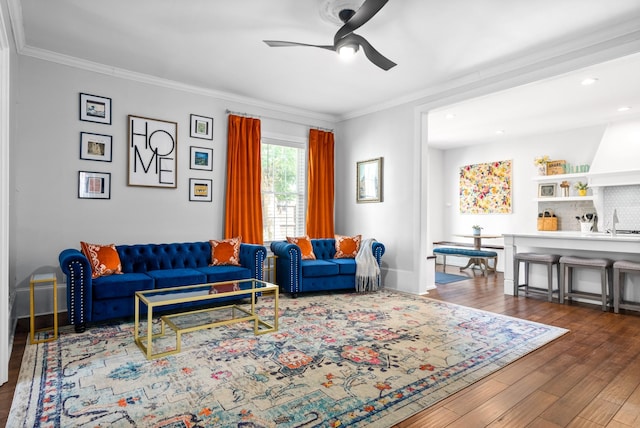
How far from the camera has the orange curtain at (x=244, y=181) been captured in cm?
543

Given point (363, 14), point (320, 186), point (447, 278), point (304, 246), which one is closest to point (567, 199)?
point (447, 278)

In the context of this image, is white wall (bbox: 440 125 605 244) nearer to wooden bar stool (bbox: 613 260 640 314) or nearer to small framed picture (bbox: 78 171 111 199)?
wooden bar stool (bbox: 613 260 640 314)

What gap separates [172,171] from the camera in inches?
197

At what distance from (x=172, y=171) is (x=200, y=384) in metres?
3.26

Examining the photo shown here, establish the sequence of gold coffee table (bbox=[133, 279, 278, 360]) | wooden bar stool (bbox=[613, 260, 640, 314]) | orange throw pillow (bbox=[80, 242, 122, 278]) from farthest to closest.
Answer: wooden bar stool (bbox=[613, 260, 640, 314]) < orange throw pillow (bbox=[80, 242, 122, 278]) < gold coffee table (bbox=[133, 279, 278, 360])

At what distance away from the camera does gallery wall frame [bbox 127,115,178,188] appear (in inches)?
185

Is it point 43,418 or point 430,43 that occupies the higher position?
point 430,43

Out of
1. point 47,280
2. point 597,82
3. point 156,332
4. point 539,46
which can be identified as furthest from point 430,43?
point 47,280

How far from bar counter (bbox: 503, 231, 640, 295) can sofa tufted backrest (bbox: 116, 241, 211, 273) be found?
4.23 meters

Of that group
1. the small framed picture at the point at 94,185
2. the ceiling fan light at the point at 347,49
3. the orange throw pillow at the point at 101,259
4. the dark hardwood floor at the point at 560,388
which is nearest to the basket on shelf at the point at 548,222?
the dark hardwood floor at the point at 560,388

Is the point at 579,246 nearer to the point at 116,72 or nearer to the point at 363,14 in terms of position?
the point at 363,14

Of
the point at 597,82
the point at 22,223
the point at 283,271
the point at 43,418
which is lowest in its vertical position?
the point at 43,418

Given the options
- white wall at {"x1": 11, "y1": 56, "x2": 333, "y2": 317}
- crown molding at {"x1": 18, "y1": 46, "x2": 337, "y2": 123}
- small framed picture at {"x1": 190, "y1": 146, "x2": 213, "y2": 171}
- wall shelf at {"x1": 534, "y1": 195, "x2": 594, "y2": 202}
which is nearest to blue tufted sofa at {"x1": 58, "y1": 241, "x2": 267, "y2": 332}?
white wall at {"x1": 11, "y1": 56, "x2": 333, "y2": 317}

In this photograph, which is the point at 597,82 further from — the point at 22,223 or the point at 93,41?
the point at 22,223
